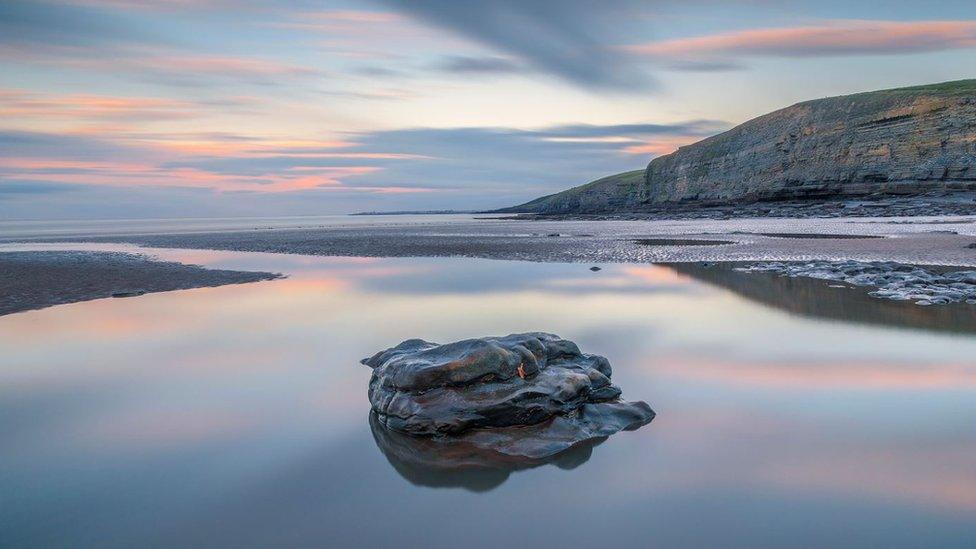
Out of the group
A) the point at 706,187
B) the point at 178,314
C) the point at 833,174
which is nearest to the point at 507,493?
the point at 178,314

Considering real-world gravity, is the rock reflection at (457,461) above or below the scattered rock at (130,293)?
below

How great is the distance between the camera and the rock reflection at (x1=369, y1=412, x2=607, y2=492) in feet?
21.8

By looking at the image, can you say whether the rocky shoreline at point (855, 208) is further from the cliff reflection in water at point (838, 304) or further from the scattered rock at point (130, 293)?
the scattered rock at point (130, 293)

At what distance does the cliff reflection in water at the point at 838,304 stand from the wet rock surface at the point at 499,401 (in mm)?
9072

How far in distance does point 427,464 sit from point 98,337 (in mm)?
12018

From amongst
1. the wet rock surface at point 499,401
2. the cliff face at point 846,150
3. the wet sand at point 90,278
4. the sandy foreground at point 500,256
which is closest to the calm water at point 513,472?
the wet rock surface at point 499,401

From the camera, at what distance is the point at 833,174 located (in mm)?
92375

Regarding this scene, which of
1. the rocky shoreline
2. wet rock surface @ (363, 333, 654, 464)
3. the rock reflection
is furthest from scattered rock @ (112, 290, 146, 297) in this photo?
the rocky shoreline

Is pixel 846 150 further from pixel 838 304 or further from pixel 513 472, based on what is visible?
pixel 513 472

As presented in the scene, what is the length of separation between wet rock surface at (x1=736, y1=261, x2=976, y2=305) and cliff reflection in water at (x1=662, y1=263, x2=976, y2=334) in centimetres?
61

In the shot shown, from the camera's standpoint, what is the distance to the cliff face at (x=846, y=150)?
263 ft

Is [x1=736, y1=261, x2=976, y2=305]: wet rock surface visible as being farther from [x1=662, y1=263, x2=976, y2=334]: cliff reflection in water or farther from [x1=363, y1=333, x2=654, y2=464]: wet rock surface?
[x1=363, y1=333, x2=654, y2=464]: wet rock surface

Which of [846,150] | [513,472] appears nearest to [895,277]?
[513,472]

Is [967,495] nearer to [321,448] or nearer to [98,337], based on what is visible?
[321,448]
